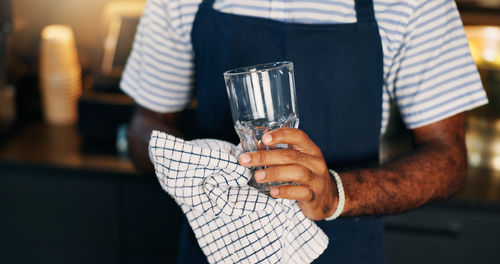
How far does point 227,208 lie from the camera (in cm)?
87

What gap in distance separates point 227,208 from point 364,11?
1.54ft

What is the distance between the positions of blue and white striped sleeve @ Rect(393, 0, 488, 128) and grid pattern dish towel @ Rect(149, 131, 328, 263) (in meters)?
0.35

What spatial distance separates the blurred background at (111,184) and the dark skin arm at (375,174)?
0.67 metres

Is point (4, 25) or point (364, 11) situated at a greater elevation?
point (364, 11)

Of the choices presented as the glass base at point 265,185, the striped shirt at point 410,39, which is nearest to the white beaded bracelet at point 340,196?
the glass base at point 265,185

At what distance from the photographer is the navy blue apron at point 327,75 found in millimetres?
1062

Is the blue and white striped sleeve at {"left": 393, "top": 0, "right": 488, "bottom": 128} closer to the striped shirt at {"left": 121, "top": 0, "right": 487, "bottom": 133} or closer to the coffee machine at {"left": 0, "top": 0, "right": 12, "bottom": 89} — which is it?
the striped shirt at {"left": 121, "top": 0, "right": 487, "bottom": 133}

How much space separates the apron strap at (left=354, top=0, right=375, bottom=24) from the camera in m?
1.05

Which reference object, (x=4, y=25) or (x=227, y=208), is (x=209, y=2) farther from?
(x=4, y=25)

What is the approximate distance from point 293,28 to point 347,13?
0.11 m

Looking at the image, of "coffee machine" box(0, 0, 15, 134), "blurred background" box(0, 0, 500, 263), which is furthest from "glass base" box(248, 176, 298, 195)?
"coffee machine" box(0, 0, 15, 134)

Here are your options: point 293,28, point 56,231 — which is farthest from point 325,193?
point 56,231

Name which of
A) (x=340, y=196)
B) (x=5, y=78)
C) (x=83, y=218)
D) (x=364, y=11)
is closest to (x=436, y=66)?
(x=364, y=11)

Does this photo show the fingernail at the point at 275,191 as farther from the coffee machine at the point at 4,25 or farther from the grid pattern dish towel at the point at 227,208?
the coffee machine at the point at 4,25
